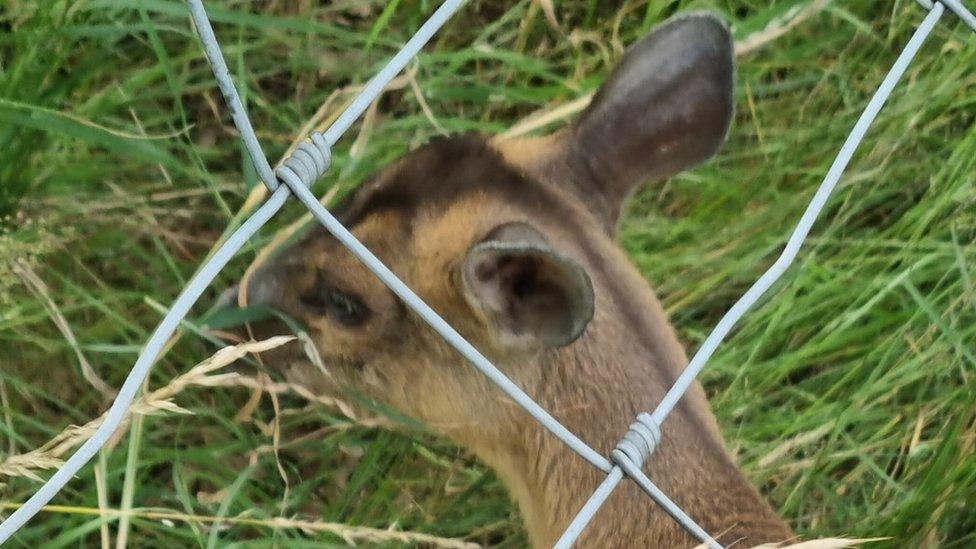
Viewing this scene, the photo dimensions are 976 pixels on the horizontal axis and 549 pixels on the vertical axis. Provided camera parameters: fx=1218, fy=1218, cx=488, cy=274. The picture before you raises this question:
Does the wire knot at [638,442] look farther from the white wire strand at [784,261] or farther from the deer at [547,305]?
the deer at [547,305]

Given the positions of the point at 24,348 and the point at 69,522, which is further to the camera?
the point at 24,348

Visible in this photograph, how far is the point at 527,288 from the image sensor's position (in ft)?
6.77

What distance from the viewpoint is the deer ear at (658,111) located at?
2.40 m

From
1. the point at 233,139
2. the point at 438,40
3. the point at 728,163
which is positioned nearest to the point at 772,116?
the point at 728,163

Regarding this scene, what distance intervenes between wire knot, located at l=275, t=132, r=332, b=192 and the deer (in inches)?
20.5

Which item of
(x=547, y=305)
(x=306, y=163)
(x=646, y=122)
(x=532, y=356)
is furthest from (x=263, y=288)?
(x=306, y=163)

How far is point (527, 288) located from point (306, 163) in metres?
0.62

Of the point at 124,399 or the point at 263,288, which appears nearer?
the point at 124,399

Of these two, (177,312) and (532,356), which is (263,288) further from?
(177,312)

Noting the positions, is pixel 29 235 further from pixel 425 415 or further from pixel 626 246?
pixel 626 246

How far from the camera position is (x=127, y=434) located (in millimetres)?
2746

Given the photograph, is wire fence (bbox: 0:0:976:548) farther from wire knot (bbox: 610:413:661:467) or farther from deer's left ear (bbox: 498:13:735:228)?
deer's left ear (bbox: 498:13:735:228)

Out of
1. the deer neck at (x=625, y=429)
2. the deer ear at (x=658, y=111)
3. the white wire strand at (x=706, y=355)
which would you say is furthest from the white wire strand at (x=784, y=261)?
the deer ear at (x=658, y=111)

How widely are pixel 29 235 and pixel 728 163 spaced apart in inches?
79.3
